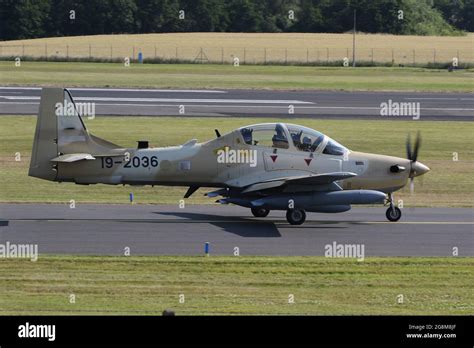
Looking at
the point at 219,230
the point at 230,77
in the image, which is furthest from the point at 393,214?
the point at 230,77

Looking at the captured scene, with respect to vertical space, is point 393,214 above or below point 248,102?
below

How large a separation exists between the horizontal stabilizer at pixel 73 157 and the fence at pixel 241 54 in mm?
66240

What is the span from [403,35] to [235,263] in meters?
109

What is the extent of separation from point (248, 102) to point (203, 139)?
14.5 m

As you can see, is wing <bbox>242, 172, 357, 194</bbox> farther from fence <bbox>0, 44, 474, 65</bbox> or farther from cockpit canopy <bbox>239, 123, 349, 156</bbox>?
fence <bbox>0, 44, 474, 65</bbox>

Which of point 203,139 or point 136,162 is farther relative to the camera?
point 203,139

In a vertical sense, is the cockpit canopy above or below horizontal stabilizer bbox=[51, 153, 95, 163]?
above

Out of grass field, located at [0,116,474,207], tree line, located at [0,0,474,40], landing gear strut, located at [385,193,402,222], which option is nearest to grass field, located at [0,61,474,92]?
grass field, located at [0,116,474,207]

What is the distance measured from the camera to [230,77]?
232ft

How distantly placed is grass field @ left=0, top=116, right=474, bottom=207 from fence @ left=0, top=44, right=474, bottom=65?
46036 mm

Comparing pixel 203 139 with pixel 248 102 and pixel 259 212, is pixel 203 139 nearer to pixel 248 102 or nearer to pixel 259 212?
pixel 259 212

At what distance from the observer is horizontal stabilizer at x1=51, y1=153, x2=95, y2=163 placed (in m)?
21.8

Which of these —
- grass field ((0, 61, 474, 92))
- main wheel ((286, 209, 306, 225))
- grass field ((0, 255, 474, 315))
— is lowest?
grass field ((0, 255, 474, 315))
